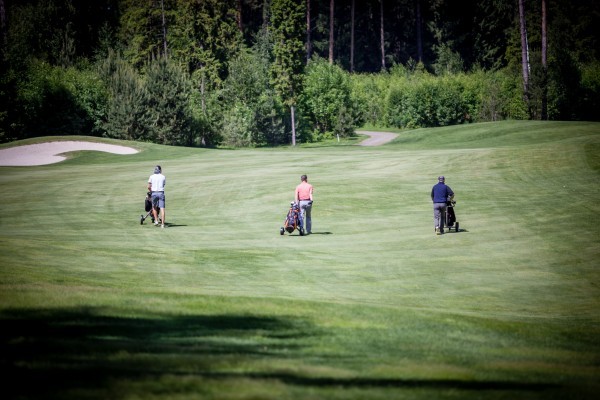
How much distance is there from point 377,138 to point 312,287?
64.2 meters

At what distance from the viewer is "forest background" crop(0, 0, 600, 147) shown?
69.4 metres

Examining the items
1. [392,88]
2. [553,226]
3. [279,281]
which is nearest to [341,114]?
[392,88]

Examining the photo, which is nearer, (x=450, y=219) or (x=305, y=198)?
(x=450, y=219)

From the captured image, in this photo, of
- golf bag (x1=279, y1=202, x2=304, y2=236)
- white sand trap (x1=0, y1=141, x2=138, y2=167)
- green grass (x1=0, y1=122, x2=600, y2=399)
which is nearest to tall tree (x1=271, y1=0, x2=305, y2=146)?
white sand trap (x1=0, y1=141, x2=138, y2=167)

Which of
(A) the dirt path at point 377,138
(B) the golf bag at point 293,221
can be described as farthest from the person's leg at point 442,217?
(A) the dirt path at point 377,138

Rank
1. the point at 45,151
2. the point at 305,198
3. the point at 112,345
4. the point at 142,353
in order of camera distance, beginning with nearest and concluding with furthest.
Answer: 1. the point at 142,353
2. the point at 112,345
3. the point at 305,198
4. the point at 45,151

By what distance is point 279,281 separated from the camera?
17.9 metres

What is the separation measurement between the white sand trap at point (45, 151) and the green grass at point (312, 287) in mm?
11704

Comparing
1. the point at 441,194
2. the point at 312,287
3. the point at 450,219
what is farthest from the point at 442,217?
the point at 312,287

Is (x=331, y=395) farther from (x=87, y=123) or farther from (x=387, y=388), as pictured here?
(x=87, y=123)

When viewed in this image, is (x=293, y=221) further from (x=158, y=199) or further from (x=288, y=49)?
(x=288, y=49)

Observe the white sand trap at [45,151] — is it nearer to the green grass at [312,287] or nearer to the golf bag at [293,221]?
the green grass at [312,287]

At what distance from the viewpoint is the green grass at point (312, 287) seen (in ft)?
28.1

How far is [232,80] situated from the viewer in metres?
79.2
